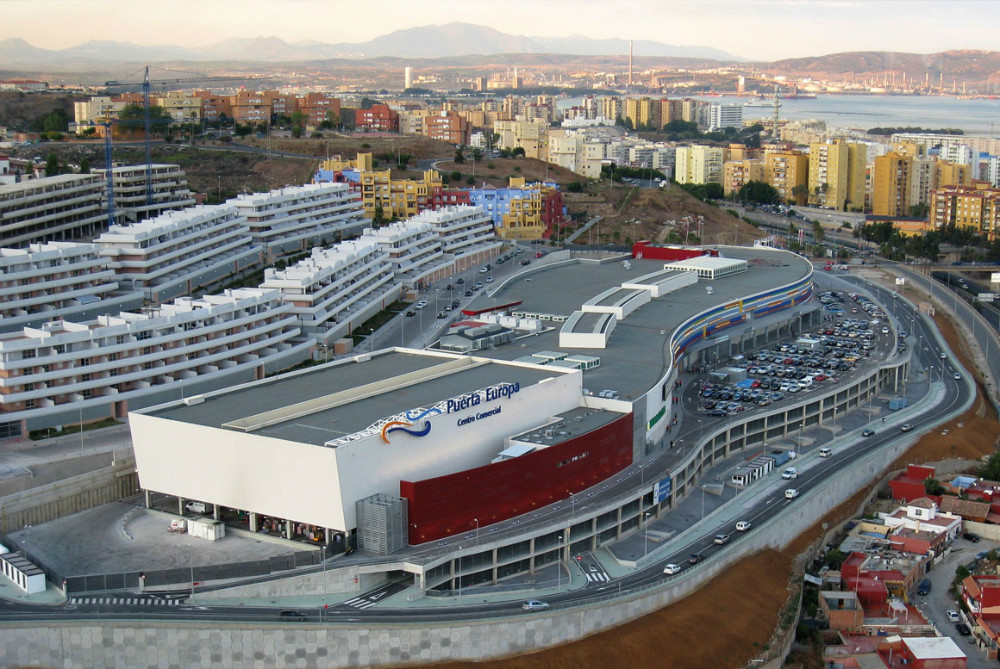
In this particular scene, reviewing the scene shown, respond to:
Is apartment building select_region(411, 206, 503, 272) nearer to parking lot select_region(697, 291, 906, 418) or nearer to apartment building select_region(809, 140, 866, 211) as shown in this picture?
parking lot select_region(697, 291, 906, 418)

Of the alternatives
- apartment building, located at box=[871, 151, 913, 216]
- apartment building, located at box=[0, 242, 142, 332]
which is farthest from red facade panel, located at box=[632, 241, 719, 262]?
apartment building, located at box=[871, 151, 913, 216]

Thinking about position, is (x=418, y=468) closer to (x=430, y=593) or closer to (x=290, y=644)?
(x=430, y=593)

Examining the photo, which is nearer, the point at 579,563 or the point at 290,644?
the point at 290,644

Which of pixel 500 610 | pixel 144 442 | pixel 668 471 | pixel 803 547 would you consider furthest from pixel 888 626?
pixel 144 442

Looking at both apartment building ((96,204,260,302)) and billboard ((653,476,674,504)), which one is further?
apartment building ((96,204,260,302))

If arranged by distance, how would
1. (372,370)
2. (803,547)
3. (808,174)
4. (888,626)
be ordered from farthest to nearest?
(808,174)
(372,370)
(803,547)
(888,626)

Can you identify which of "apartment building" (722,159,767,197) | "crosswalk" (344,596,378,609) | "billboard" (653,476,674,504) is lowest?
"crosswalk" (344,596,378,609)

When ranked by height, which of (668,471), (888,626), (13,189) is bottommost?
(888,626)

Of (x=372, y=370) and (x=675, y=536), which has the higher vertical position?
(x=372, y=370)
